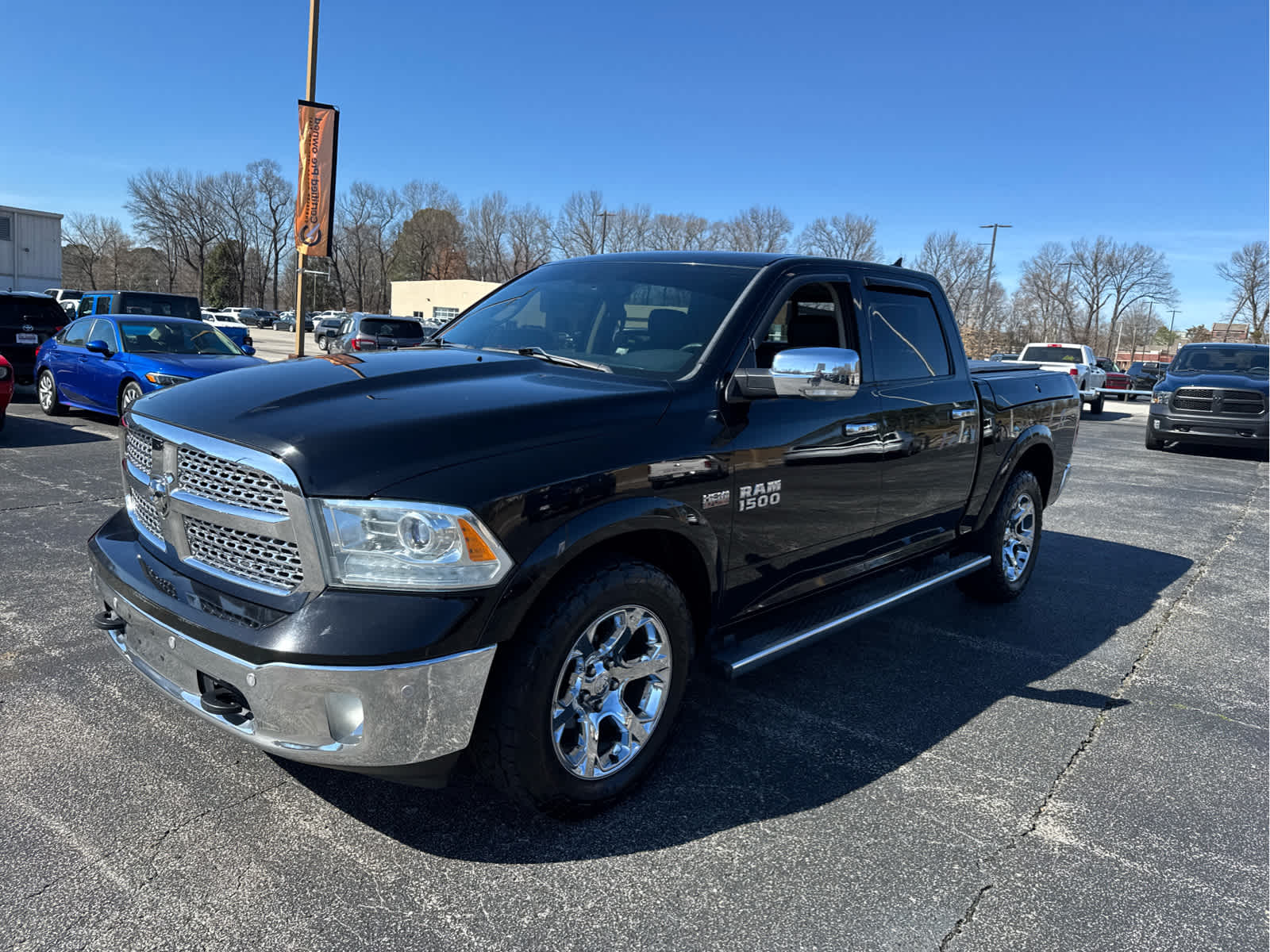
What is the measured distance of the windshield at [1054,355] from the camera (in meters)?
21.5

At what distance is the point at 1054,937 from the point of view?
2.46 m

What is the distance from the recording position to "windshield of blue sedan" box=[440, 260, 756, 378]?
3.41 m

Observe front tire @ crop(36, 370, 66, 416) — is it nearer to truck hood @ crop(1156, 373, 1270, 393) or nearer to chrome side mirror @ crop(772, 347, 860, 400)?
chrome side mirror @ crop(772, 347, 860, 400)

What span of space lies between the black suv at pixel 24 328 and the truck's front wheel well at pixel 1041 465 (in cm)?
1473

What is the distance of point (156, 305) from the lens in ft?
52.5

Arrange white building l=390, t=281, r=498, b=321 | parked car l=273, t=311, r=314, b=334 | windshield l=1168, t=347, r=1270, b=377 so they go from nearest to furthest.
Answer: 1. windshield l=1168, t=347, r=1270, b=377
2. parked car l=273, t=311, r=314, b=334
3. white building l=390, t=281, r=498, b=321

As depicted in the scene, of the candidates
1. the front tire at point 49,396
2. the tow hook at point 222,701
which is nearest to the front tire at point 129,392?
the front tire at point 49,396

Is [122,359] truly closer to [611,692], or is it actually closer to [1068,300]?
[611,692]

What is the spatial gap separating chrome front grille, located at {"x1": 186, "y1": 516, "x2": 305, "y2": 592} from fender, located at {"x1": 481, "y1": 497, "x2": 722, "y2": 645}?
0.57 m

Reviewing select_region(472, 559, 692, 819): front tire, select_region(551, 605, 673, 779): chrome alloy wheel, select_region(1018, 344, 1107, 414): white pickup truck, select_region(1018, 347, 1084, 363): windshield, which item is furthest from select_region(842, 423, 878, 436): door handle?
select_region(1018, 347, 1084, 363): windshield

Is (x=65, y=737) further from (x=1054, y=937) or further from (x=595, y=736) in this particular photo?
(x=1054, y=937)

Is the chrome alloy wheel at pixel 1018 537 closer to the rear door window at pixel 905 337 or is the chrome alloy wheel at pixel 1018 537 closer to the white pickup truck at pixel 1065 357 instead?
the rear door window at pixel 905 337

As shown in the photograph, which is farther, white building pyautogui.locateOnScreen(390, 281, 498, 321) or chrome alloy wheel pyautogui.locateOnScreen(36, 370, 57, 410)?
white building pyautogui.locateOnScreen(390, 281, 498, 321)

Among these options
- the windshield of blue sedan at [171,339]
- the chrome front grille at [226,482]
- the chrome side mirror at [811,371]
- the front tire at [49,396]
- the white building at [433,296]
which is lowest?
the front tire at [49,396]
